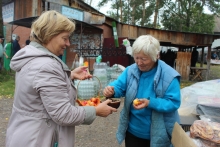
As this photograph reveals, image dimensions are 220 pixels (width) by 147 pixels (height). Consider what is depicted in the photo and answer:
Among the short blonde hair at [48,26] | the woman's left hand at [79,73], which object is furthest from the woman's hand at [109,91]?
the short blonde hair at [48,26]

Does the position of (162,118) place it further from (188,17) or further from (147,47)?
(188,17)

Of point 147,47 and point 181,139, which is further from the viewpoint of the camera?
point 147,47

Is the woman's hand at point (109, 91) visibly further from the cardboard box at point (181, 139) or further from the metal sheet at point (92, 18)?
the metal sheet at point (92, 18)

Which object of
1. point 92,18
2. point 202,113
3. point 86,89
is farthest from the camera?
point 92,18

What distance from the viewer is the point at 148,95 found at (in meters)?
2.03

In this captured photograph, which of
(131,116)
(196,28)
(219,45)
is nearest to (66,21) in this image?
(131,116)

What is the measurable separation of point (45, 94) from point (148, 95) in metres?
1.04

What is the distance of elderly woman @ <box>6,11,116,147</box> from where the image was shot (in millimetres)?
1360

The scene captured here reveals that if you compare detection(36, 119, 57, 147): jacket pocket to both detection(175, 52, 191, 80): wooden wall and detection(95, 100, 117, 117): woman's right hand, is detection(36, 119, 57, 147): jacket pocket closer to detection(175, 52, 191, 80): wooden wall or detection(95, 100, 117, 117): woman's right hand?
detection(95, 100, 117, 117): woman's right hand

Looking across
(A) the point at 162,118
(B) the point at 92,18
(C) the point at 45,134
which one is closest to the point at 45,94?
(C) the point at 45,134

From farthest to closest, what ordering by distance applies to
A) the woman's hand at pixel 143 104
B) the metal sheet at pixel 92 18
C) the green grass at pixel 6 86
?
the metal sheet at pixel 92 18 < the green grass at pixel 6 86 < the woman's hand at pixel 143 104

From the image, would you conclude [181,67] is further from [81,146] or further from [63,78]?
[63,78]

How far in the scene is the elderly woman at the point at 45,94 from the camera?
1.36 meters

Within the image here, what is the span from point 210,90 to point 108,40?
33.0 feet
